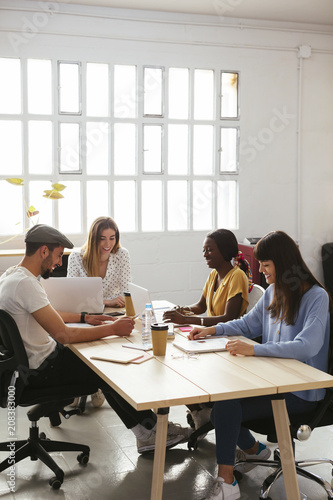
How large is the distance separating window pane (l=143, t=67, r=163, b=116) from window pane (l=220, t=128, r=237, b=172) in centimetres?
74

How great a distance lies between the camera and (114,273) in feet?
14.5

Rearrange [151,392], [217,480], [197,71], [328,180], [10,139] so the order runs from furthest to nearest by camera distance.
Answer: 1. [328,180]
2. [197,71]
3. [10,139]
4. [217,480]
5. [151,392]

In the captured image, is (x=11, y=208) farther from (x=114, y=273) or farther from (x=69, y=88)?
(x=114, y=273)

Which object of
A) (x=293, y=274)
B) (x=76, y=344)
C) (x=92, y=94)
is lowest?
(x=76, y=344)

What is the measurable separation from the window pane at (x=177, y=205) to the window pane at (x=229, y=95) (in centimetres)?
84

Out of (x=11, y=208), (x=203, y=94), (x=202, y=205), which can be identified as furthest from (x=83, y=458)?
(x=203, y=94)

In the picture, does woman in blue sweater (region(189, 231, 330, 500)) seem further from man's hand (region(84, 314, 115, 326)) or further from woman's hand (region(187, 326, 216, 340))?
man's hand (region(84, 314, 115, 326))

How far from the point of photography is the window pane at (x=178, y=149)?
20.2 feet

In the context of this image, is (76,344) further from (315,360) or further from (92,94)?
(92,94)

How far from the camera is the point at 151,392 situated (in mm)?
2270

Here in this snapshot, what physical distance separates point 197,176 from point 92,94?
4.29 feet

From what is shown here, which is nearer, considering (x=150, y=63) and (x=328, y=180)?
(x=150, y=63)

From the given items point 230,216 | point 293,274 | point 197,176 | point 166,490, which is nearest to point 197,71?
point 197,176

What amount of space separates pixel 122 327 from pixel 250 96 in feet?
12.5
